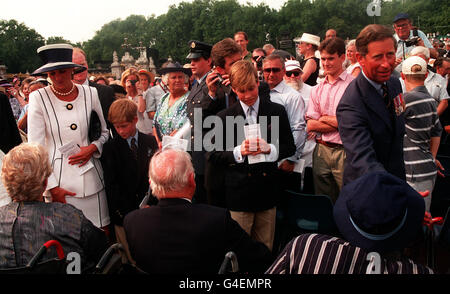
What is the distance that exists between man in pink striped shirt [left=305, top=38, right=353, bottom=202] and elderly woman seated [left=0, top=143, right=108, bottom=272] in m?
2.41

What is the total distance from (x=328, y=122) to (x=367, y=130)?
123 cm

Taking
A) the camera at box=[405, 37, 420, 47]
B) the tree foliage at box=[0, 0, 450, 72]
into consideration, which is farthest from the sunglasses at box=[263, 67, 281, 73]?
the tree foliage at box=[0, 0, 450, 72]

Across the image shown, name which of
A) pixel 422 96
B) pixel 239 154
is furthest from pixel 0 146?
pixel 422 96

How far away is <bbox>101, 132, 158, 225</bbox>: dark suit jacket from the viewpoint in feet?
12.1

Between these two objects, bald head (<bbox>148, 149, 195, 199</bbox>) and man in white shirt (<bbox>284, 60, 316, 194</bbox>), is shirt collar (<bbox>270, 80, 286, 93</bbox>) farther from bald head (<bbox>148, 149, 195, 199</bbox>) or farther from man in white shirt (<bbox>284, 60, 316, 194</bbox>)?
bald head (<bbox>148, 149, 195, 199</bbox>)

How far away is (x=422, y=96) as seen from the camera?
11.9ft

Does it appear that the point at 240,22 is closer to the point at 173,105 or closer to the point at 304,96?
the point at 304,96

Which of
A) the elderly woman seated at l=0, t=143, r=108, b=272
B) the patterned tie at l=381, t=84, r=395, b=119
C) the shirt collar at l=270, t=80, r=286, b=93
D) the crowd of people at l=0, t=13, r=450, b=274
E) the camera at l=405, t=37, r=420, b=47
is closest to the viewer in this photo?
the crowd of people at l=0, t=13, r=450, b=274

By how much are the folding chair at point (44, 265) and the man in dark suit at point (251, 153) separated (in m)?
1.58

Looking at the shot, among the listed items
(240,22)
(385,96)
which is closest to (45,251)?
(385,96)

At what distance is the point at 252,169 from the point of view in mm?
3271

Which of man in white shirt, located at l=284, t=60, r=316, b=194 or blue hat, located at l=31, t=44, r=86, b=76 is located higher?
blue hat, located at l=31, t=44, r=86, b=76
